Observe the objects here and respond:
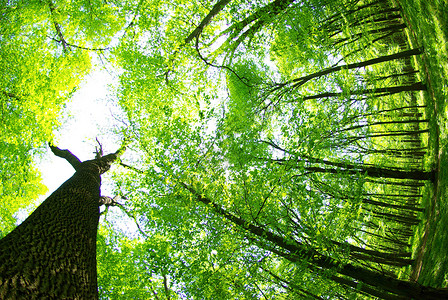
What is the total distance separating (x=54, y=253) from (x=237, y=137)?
4439 millimetres

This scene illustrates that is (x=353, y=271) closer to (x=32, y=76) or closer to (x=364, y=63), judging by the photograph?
(x=364, y=63)

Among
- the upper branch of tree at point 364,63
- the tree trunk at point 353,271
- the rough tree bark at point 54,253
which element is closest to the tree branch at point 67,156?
the rough tree bark at point 54,253

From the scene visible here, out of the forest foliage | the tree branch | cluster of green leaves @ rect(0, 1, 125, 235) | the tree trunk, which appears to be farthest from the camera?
the tree branch

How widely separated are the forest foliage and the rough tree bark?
1.78 meters

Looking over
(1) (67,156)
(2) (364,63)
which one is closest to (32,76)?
(1) (67,156)

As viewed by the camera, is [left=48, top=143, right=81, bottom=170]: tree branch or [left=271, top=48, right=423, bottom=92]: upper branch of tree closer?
[left=271, top=48, right=423, bottom=92]: upper branch of tree

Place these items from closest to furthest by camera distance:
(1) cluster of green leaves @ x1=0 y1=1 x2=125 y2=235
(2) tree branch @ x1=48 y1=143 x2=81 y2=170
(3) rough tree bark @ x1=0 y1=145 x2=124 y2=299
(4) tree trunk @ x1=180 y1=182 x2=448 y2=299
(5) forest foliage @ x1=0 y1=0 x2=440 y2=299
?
(3) rough tree bark @ x1=0 y1=145 x2=124 y2=299 < (4) tree trunk @ x1=180 y1=182 x2=448 y2=299 < (5) forest foliage @ x1=0 y1=0 x2=440 y2=299 < (1) cluster of green leaves @ x1=0 y1=1 x2=125 y2=235 < (2) tree branch @ x1=48 y1=143 x2=81 y2=170

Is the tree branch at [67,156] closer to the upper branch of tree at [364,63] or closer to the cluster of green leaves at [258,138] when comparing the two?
the cluster of green leaves at [258,138]

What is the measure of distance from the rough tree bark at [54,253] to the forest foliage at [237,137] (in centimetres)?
178

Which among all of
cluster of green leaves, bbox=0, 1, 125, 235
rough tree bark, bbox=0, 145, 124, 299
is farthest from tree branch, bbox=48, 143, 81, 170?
rough tree bark, bbox=0, 145, 124, 299

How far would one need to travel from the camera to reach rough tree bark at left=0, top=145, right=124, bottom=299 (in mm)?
2529

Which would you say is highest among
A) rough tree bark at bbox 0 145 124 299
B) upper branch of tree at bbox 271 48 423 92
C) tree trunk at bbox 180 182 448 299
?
upper branch of tree at bbox 271 48 423 92

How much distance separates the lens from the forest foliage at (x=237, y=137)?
5141 mm

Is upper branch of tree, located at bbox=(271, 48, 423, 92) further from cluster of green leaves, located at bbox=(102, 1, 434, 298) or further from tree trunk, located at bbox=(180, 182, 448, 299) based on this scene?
tree trunk, located at bbox=(180, 182, 448, 299)
